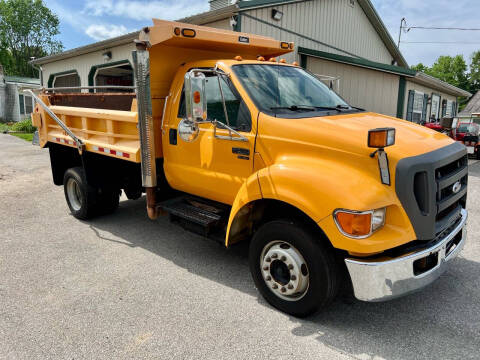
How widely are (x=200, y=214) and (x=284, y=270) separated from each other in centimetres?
120

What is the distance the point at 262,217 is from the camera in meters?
3.71

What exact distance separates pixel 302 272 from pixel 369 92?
35.9 ft

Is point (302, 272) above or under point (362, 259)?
under

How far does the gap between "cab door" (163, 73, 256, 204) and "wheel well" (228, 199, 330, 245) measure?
0.97 ft

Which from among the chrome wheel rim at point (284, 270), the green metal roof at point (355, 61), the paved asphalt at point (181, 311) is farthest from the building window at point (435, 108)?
the chrome wheel rim at point (284, 270)

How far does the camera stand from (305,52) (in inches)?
453

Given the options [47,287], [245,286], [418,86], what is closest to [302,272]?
[245,286]

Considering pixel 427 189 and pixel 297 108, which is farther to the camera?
pixel 297 108

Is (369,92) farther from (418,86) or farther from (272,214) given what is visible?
(272,214)

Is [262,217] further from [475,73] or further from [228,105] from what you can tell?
[475,73]

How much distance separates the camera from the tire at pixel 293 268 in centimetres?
→ 303

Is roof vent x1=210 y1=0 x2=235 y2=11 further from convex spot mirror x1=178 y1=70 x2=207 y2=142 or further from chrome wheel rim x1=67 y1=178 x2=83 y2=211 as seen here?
convex spot mirror x1=178 y1=70 x2=207 y2=142

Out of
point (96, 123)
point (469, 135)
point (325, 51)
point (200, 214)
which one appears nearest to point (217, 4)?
point (325, 51)

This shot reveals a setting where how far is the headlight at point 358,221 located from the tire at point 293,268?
320mm
